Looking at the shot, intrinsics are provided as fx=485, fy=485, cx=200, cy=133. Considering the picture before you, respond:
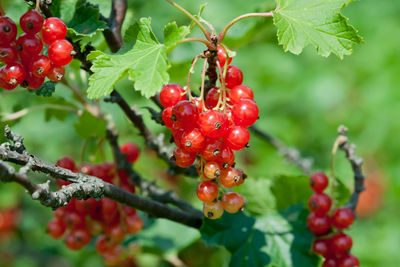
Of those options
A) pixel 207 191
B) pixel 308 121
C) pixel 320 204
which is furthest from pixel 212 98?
pixel 308 121

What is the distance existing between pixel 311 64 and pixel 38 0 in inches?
212

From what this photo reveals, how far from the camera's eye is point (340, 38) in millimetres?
1661

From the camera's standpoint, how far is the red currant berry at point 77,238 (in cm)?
240

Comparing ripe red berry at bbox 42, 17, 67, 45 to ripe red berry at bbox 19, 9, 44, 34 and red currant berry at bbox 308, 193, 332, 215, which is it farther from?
red currant berry at bbox 308, 193, 332, 215

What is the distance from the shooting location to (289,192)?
2.46 meters

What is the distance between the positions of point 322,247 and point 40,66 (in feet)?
4.52

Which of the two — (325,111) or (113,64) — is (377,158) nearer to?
(325,111)

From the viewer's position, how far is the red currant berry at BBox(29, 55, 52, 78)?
164 centimetres

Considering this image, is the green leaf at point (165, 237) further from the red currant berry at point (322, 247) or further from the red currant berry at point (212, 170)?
the red currant berry at point (212, 170)

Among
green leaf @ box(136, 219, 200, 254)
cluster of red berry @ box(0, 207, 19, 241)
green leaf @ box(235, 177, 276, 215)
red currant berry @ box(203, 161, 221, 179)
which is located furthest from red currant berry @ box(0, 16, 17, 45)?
cluster of red berry @ box(0, 207, 19, 241)

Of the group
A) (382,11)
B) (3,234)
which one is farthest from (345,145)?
(382,11)

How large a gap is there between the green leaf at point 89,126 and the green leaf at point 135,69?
812 millimetres

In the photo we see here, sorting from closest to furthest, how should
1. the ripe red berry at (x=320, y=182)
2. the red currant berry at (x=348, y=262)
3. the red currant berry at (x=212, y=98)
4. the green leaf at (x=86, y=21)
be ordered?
the red currant berry at (x=212, y=98) → the green leaf at (x=86, y=21) → the red currant berry at (x=348, y=262) → the ripe red berry at (x=320, y=182)

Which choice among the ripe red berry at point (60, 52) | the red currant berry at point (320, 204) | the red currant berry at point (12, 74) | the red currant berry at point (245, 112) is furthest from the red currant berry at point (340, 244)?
the red currant berry at point (12, 74)
